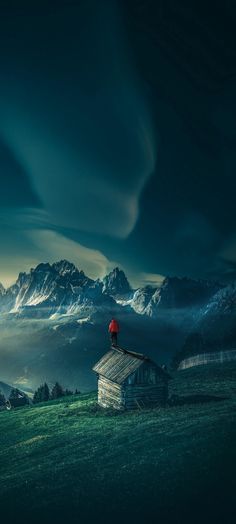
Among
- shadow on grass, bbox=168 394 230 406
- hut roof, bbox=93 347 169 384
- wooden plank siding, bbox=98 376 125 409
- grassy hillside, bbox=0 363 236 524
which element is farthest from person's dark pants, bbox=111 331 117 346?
shadow on grass, bbox=168 394 230 406

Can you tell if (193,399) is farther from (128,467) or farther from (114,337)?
(128,467)

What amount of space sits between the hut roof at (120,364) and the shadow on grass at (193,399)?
252 cm

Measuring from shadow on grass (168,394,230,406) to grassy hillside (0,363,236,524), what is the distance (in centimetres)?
12

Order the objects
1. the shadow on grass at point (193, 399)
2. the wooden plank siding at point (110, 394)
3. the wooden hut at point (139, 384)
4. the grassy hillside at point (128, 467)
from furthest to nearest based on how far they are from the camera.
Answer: the wooden plank siding at point (110, 394) → the wooden hut at point (139, 384) → the shadow on grass at point (193, 399) → the grassy hillside at point (128, 467)

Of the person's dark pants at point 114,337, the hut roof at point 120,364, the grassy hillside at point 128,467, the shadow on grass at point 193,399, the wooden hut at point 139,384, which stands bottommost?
the grassy hillside at point 128,467

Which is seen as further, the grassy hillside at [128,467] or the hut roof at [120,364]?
the hut roof at [120,364]

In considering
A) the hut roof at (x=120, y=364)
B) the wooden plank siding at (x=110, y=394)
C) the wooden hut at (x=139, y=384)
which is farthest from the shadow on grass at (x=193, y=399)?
the wooden plank siding at (x=110, y=394)

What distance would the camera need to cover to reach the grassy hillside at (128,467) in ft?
56.1

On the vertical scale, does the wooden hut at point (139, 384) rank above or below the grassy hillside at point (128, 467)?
above

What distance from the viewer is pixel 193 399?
36125 millimetres

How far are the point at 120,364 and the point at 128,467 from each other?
1742 cm

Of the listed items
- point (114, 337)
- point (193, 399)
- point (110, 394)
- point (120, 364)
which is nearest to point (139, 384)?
point (120, 364)

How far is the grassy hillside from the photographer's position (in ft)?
56.1

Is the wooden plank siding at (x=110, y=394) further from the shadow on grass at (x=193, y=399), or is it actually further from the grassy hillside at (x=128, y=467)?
the shadow on grass at (x=193, y=399)
